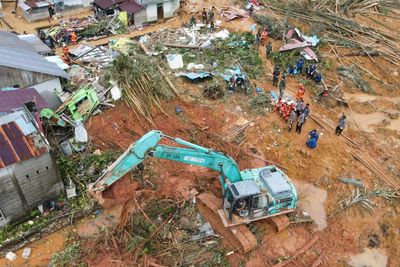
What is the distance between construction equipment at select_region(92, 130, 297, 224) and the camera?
12.3 meters

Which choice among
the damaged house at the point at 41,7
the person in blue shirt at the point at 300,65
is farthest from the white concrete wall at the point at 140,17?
the person in blue shirt at the point at 300,65

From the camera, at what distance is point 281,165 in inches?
696

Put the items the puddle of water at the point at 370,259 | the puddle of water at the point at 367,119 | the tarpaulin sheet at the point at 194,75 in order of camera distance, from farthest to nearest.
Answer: the tarpaulin sheet at the point at 194,75
the puddle of water at the point at 367,119
the puddle of water at the point at 370,259

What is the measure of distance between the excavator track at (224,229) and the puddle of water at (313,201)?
125 inches

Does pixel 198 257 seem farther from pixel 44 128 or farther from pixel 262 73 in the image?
pixel 262 73

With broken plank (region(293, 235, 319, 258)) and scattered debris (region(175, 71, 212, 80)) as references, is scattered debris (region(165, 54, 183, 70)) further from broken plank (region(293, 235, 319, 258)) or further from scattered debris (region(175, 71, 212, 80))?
broken plank (region(293, 235, 319, 258))

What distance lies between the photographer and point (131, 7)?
30.0 m

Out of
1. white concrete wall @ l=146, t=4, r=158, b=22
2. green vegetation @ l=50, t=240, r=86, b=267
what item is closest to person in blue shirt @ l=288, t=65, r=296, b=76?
white concrete wall @ l=146, t=4, r=158, b=22

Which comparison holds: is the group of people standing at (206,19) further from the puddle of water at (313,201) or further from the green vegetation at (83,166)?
the puddle of water at (313,201)

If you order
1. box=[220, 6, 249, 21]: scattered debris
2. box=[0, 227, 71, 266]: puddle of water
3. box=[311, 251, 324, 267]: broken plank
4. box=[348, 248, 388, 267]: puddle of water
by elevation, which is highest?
box=[220, 6, 249, 21]: scattered debris

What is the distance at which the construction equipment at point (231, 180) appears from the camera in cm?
1231

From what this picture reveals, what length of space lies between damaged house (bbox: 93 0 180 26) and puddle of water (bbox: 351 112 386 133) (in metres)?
17.1

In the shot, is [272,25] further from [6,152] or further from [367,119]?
[6,152]

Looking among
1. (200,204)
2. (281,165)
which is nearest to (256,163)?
(281,165)
